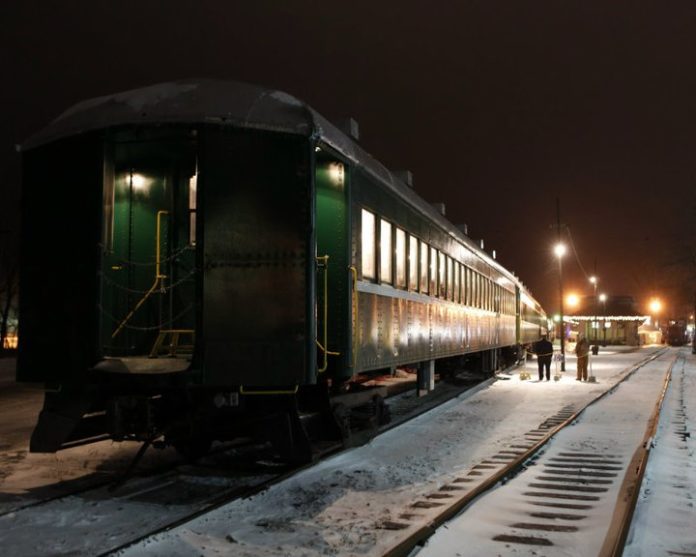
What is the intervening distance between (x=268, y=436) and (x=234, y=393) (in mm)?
575

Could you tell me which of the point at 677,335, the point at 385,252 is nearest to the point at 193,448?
the point at 385,252

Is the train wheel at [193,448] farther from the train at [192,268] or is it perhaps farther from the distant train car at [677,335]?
the distant train car at [677,335]

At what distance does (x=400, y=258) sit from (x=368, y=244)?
1371mm

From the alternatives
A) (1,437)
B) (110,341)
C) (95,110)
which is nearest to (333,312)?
(110,341)

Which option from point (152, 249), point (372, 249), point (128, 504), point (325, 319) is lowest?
point (128, 504)

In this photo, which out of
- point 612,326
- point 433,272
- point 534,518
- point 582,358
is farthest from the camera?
point 612,326

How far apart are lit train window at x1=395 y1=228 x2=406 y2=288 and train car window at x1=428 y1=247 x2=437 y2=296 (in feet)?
4.92

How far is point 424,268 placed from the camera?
11.1 m

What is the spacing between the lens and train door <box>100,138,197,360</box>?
7.56 metres

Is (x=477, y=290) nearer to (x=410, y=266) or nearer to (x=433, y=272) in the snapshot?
(x=433, y=272)

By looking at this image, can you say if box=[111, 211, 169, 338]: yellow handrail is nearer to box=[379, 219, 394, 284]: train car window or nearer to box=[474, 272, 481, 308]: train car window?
box=[379, 219, 394, 284]: train car window

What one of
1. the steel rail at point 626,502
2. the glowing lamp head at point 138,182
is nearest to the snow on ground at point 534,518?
the steel rail at point 626,502

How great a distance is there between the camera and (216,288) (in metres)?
6.78

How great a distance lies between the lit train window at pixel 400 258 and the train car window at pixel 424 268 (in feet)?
3.05
